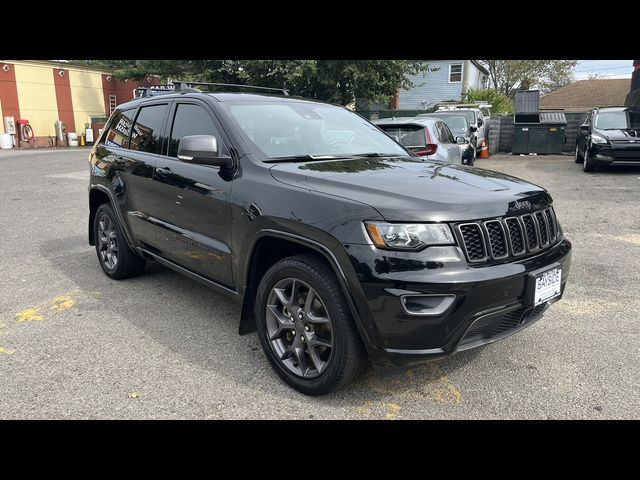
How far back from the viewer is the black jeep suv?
105 inches

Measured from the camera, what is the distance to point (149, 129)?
4.66m

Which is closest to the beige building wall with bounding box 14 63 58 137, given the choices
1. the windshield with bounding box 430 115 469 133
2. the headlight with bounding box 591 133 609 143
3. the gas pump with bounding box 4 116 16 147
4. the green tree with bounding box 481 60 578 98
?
the gas pump with bounding box 4 116 16 147

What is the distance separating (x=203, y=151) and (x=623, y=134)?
41.8ft

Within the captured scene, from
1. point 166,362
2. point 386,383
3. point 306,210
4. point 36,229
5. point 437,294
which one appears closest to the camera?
point 437,294

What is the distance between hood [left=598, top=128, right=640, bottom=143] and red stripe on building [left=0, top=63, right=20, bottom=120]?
2907 centimetres

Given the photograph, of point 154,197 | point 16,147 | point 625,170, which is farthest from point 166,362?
point 16,147

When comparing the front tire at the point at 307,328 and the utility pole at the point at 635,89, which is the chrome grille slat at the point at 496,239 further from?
the utility pole at the point at 635,89

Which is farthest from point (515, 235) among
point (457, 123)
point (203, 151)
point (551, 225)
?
point (457, 123)

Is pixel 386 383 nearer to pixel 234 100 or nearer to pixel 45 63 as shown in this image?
pixel 234 100

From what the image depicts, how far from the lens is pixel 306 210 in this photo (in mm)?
2969

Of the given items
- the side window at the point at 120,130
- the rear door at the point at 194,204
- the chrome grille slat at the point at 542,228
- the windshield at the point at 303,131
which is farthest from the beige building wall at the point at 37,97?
the chrome grille slat at the point at 542,228

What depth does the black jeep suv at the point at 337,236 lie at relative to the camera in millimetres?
2670

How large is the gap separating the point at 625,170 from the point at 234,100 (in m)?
13.3

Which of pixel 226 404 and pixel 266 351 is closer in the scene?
pixel 226 404
